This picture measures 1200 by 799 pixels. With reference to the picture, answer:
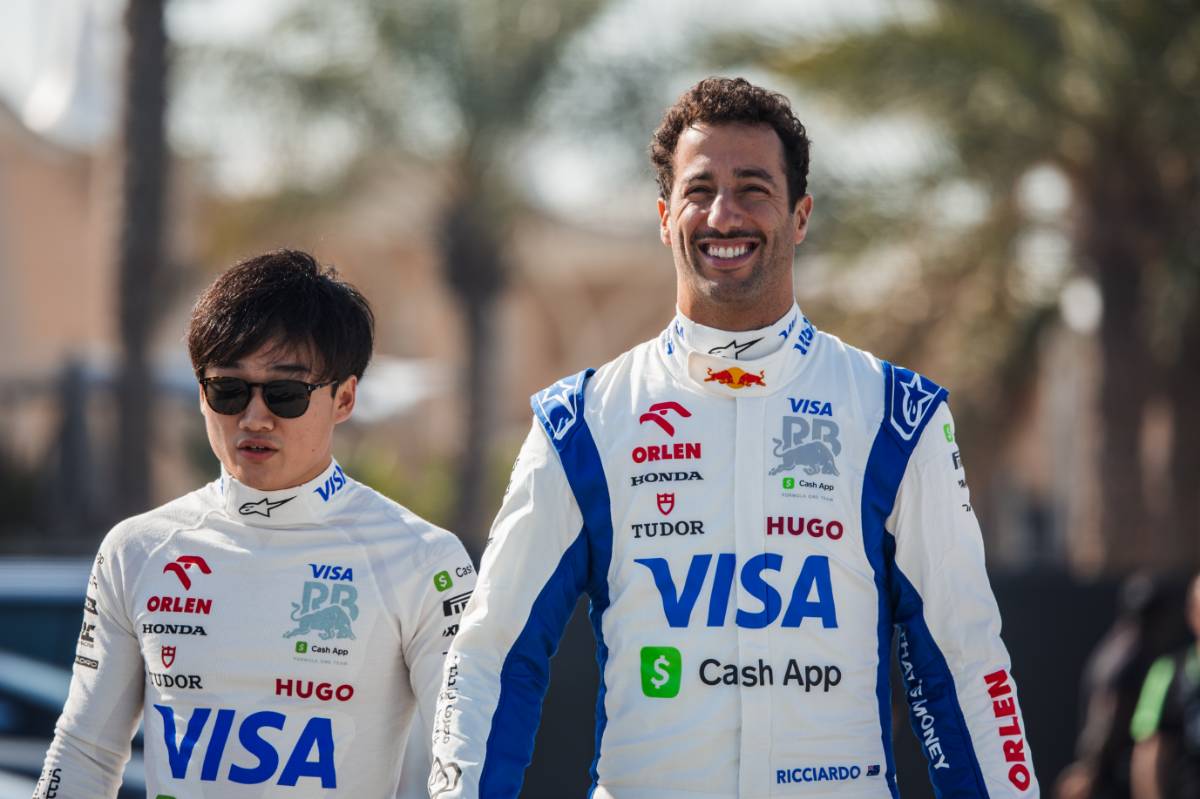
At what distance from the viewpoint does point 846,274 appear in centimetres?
1586

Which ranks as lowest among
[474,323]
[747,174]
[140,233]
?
[747,174]

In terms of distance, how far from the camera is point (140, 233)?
50.6ft

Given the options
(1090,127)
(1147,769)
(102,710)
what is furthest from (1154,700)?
(1090,127)

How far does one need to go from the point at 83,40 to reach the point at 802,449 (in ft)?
96.2

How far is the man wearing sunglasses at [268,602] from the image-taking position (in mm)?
3506

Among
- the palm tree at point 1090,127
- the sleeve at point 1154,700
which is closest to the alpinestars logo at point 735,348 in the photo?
the sleeve at point 1154,700

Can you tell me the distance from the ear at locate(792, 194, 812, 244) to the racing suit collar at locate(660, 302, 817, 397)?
17 cm

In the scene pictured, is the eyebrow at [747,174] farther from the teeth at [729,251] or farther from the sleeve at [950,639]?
the sleeve at [950,639]

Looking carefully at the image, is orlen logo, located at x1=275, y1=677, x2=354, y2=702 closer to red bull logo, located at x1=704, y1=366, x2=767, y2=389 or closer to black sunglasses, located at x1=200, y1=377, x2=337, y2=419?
black sunglasses, located at x1=200, y1=377, x2=337, y2=419

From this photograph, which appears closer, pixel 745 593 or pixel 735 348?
pixel 745 593

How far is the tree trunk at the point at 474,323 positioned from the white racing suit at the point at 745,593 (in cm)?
1593

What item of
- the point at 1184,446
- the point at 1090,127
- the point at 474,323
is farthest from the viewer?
the point at 474,323

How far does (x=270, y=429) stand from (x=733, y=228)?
38.8 inches

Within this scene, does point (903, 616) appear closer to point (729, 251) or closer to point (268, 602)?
point (729, 251)
